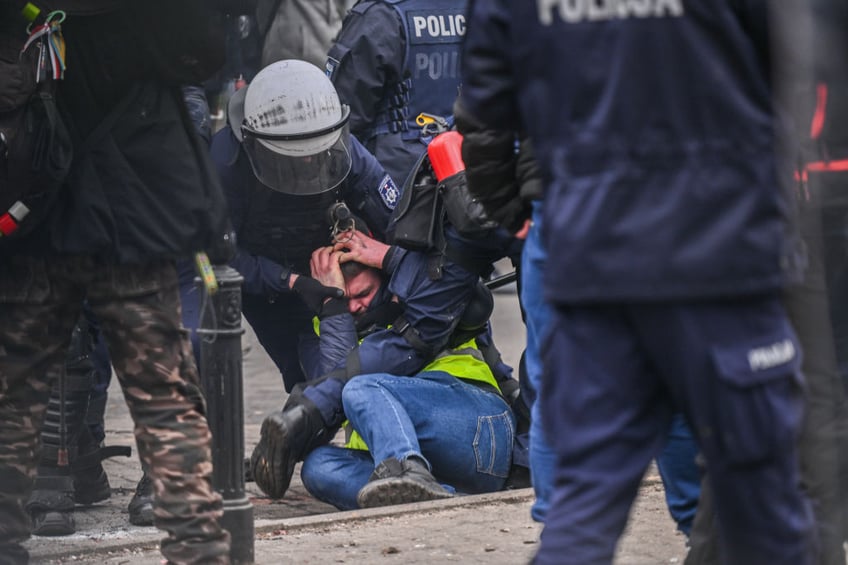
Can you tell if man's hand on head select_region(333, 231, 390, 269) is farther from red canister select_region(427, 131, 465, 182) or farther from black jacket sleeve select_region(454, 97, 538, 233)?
black jacket sleeve select_region(454, 97, 538, 233)

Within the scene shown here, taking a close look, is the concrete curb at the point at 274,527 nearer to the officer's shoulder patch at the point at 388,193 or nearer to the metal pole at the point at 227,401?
the metal pole at the point at 227,401

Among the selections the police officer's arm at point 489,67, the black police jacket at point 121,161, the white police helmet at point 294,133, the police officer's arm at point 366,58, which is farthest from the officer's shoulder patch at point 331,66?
the police officer's arm at point 489,67

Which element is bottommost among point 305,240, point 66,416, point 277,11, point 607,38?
point 66,416

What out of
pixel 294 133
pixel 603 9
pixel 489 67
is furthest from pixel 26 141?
pixel 294 133

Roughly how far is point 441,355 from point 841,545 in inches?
88.1

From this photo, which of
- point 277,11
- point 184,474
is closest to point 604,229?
point 184,474

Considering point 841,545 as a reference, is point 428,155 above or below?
above

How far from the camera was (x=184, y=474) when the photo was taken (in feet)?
12.2

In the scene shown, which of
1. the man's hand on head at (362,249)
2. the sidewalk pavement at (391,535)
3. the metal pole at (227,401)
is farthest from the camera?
the man's hand on head at (362,249)

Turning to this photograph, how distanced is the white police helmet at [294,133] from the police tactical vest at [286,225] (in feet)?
0.33

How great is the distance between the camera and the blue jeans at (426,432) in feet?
18.0

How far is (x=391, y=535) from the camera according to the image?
4895 millimetres

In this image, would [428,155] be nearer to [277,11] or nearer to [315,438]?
[315,438]

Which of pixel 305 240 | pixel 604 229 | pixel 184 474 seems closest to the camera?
pixel 604 229
